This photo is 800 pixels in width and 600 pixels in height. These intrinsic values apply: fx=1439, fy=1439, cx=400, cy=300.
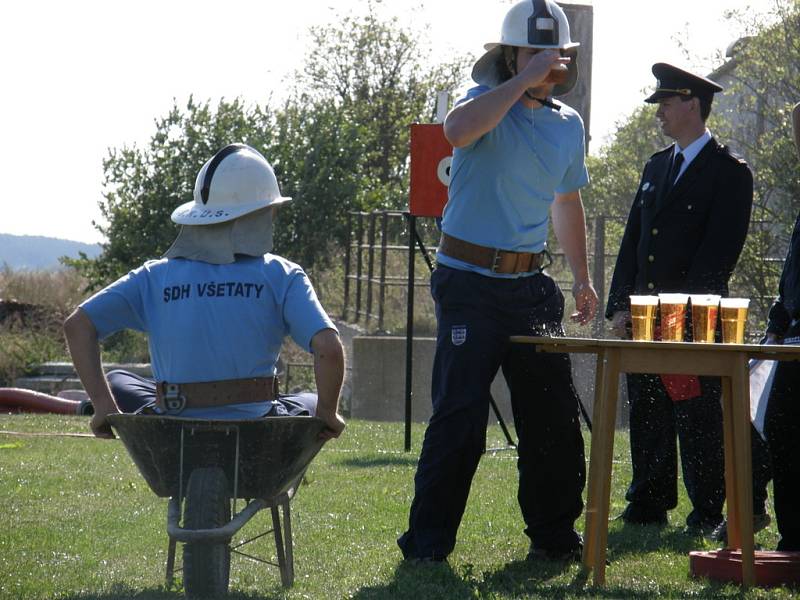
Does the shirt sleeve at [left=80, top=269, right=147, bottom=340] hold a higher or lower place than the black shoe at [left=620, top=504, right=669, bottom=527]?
higher

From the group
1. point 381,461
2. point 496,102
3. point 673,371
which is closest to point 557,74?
point 496,102

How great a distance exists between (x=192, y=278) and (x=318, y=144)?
910 inches

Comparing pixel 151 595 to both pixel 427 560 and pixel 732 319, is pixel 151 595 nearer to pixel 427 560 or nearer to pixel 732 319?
pixel 427 560

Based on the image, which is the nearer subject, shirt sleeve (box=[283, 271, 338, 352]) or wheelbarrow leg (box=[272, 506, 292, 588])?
shirt sleeve (box=[283, 271, 338, 352])

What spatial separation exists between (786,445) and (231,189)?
243 cm

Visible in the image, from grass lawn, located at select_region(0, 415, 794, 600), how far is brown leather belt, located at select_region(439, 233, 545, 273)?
1193 mm

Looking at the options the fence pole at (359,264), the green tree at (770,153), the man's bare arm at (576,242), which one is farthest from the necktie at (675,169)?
the fence pole at (359,264)

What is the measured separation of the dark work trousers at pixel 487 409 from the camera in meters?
5.68

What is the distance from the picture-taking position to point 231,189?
504 cm

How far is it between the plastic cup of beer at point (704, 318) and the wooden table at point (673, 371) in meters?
0.06

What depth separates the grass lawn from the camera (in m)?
5.29

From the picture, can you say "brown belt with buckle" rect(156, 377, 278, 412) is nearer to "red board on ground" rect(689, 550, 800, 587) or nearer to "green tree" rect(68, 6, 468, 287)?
"red board on ground" rect(689, 550, 800, 587)

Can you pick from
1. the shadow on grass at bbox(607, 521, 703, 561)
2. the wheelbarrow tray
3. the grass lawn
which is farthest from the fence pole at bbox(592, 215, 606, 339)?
the wheelbarrow tray

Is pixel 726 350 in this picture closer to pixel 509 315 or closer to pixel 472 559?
pixel 509 315
